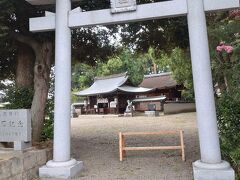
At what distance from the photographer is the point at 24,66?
342 inches

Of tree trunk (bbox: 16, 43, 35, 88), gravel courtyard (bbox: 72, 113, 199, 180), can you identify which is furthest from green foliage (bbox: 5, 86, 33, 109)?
gravel courtyard (bbox: 72, 113, 199, 180)

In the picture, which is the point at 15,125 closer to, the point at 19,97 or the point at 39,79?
the point at 19,97

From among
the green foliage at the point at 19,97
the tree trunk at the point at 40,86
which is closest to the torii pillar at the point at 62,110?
the tree trunk at the point at 40,86

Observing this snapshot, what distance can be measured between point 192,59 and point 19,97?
4955 mm

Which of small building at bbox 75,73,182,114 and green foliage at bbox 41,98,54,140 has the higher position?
small building at bbox 75,73,182,114

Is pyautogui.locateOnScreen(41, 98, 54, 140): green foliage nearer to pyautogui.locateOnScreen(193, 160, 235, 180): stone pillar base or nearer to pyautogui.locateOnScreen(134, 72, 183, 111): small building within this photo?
pyautogui.locateOnScreen(193, 160, 235, 180): stone pillar base

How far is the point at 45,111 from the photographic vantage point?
26.6 ft

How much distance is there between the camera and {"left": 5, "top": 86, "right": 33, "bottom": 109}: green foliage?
7781 mm

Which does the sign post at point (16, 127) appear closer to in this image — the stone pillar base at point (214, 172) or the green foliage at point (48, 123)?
the green foliage at point (48, 123)

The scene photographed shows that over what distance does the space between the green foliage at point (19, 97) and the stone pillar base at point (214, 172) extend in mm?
5033

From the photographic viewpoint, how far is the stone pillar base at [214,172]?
500 cm

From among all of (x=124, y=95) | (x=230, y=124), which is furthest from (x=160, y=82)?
(x=230, y=124)

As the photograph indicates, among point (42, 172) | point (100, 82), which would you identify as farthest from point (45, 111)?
point (100, 82)

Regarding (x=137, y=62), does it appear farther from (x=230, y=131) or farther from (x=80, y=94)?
(x=230, y=131)
